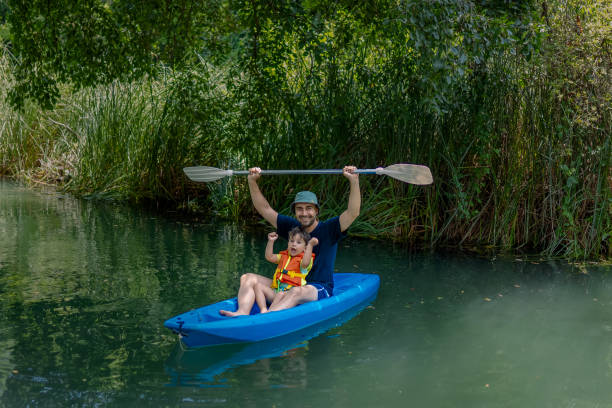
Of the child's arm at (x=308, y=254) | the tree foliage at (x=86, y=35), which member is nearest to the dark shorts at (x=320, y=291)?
the child's arm at (x=308, y=254)

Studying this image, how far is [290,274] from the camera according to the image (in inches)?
189

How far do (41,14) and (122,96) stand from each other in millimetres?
3024

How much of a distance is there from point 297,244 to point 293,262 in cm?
13

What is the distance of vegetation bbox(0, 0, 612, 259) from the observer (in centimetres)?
659

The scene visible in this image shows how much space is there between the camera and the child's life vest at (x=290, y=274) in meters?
4.80

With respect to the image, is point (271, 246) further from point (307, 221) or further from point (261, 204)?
point (261, 204)

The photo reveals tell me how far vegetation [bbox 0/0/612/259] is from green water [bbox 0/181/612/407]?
23.9 inches

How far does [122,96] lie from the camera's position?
995 cm

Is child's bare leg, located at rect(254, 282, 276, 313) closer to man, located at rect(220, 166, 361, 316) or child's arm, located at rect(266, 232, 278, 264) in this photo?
man, located at rect(220, 166, 361, 316)

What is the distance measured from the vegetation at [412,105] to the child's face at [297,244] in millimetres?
1671

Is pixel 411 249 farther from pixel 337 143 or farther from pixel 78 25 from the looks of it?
pixel 78 25

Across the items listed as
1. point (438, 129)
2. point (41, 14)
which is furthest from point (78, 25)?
point (438, 129)

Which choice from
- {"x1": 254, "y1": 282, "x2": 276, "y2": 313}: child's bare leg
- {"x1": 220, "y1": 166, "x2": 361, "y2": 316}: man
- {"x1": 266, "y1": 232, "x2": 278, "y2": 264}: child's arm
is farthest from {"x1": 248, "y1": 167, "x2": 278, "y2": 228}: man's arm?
{"x1": 254, "y1": 282, "x2": 276, "y2": 313}: child's bare leg

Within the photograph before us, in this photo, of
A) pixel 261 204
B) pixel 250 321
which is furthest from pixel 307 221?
pixel 250 321
